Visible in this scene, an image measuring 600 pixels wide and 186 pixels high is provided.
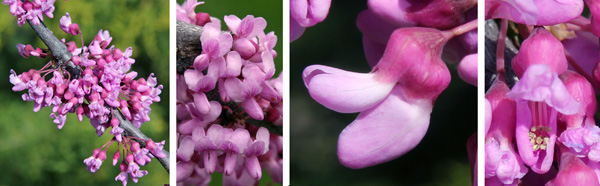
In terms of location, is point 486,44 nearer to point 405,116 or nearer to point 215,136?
point 405,116

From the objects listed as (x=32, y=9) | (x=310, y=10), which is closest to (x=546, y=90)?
(x=310, y=10)

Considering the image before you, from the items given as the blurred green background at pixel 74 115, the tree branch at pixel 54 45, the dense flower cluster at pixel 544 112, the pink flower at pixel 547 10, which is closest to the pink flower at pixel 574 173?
the dense flower cluster at pixel 544 112

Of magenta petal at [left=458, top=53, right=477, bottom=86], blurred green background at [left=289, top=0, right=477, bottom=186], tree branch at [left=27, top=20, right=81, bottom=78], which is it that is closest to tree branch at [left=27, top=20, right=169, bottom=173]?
tree branch at [left=27, top=20, right=81, bottom=78]

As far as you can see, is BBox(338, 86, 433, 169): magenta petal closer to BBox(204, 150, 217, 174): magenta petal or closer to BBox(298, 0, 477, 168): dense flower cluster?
BBox(298, 0, 477, 168): dense flower cluster

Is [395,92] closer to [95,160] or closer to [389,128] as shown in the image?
[389,128]

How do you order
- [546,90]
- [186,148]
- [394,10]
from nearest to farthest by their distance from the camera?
[546,90] < [394,10] < [186,148]

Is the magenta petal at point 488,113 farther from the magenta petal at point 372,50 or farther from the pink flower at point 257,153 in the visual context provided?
the pink flower at point 257,153
